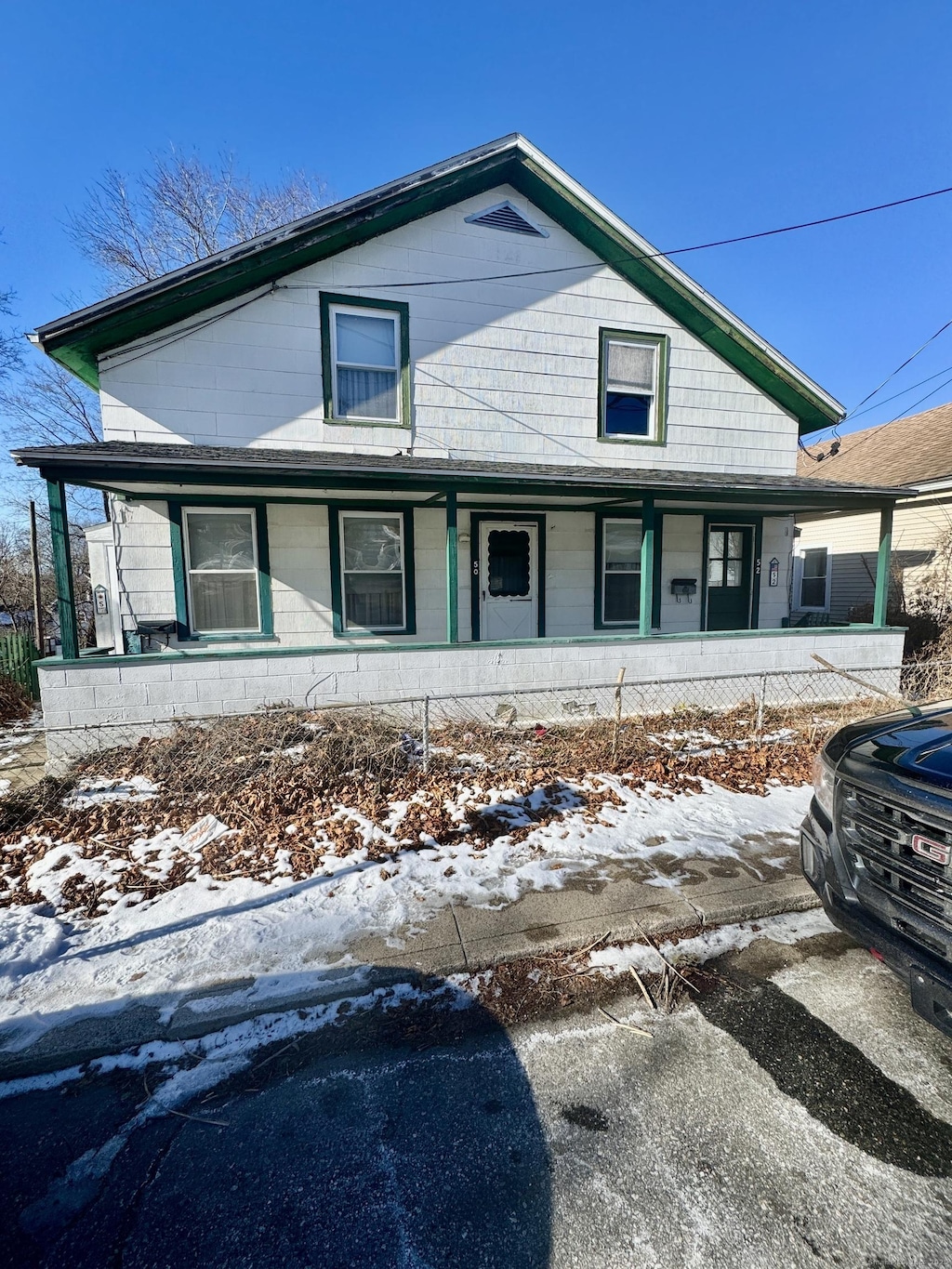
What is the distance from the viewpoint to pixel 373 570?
8.98 m

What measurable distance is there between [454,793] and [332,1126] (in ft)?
10.3

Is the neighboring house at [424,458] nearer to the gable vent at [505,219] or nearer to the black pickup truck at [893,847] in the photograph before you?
the gable vent at [505,219]

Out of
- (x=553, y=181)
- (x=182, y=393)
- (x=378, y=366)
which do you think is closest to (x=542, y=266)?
(x=553, y=181)

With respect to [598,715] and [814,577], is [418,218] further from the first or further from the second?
[814,577]

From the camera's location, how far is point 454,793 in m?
5.32

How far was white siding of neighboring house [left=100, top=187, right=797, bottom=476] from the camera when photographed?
7.90 m

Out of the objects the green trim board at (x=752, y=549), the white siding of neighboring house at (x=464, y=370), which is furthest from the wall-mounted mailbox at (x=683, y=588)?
the white siding of neighboring house at (x=464, y=370)

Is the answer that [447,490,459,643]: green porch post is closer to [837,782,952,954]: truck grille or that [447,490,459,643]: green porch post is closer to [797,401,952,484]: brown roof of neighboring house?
[837,782,952,954]: truck grille

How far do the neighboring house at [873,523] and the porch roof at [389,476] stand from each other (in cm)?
323

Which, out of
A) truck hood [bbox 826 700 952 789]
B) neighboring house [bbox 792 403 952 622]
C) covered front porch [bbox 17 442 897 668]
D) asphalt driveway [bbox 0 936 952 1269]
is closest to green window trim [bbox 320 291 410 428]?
covered front porch [bbox 17 442 897 668]

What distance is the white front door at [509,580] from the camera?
960 centimetres

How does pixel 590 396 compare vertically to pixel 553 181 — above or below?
below

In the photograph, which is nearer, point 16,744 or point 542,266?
point 16,744

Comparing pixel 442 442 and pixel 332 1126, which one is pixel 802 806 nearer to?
pixel 332 1126
